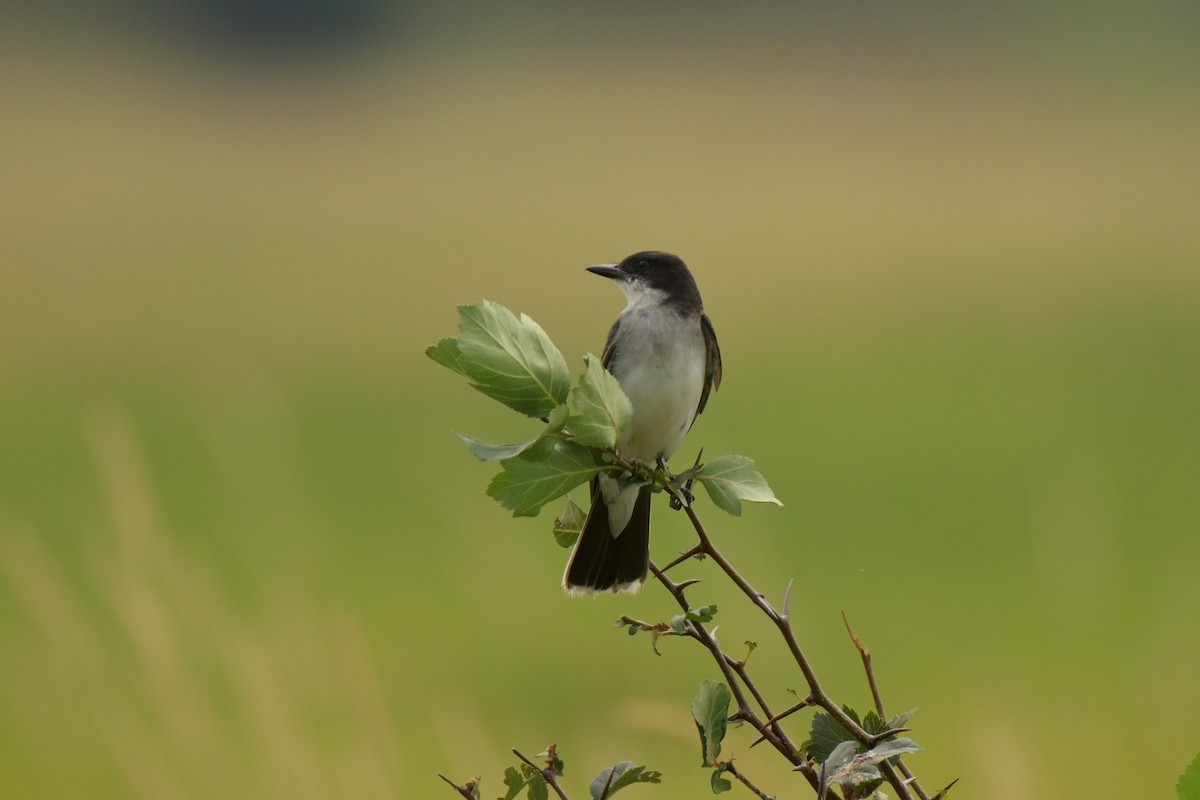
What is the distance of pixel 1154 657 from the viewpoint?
789 centimetres

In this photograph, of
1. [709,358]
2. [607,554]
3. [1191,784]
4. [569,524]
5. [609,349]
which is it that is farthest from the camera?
[709,358]

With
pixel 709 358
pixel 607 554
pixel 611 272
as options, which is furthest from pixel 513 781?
pixel 611 272

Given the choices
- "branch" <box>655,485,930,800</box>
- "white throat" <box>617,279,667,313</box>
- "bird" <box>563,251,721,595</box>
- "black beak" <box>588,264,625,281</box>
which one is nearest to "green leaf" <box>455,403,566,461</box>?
"branch" <box>655,485,930,800</box>

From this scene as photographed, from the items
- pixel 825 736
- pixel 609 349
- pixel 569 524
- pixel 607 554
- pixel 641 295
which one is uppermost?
pixel 641 295

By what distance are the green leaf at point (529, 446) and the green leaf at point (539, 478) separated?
0.02 m

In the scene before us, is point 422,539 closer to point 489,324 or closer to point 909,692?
point 909,692

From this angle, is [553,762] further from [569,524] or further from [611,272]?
[611,272]

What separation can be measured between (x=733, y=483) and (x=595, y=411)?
0.23 metres

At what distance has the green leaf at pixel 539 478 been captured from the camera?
1.55m

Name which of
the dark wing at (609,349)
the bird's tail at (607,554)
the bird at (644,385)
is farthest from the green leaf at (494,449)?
the dark wing at (609,349)

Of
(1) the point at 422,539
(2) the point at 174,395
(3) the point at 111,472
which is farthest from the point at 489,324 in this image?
(2) the point at 174,395

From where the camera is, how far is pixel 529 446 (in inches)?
59.7

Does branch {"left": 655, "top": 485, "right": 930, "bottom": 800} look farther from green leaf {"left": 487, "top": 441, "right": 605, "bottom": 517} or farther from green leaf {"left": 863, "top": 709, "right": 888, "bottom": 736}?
green leaf {"left": 487, "top": 441, "right": 605, "bottom": 517}

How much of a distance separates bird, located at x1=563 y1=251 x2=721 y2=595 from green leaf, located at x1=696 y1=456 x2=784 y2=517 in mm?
1333
